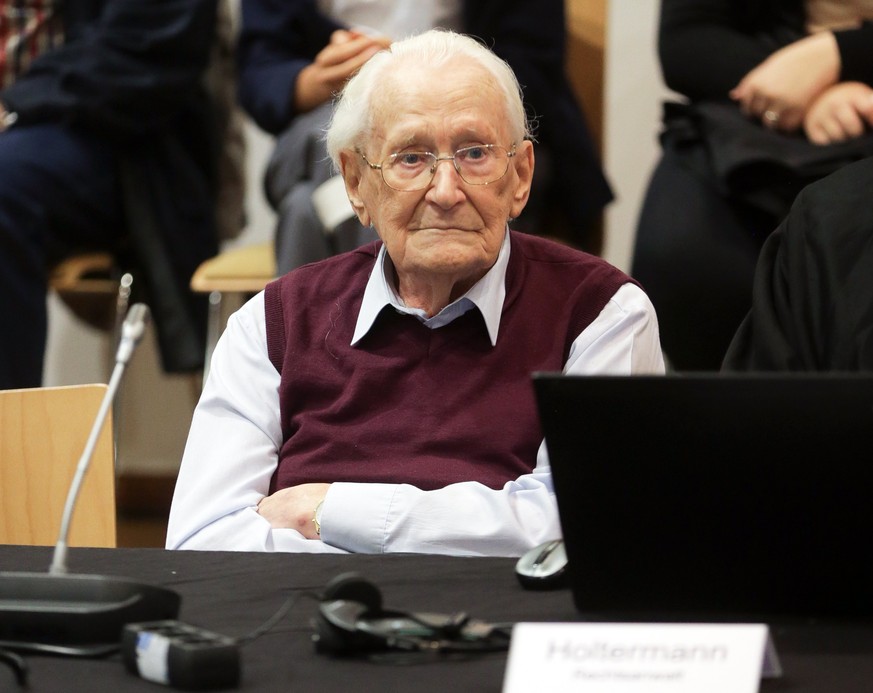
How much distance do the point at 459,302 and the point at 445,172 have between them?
0.64ft

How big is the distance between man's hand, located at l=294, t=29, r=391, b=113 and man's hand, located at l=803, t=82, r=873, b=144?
106cm

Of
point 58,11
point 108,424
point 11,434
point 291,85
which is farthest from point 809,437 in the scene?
point 58,11

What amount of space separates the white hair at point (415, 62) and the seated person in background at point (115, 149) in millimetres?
1659

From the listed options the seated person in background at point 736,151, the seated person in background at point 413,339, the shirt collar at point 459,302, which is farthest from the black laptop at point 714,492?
the seated person in background at point 736,151

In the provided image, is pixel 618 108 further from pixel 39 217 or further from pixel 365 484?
pixel 365 484

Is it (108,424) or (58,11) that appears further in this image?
(58,11)

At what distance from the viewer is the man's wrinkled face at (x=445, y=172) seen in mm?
1997

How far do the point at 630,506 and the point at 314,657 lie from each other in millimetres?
282

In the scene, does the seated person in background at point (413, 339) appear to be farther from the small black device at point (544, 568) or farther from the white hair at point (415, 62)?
the small black device at point (544, 568)

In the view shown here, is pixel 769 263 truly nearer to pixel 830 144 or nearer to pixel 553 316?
pixel 553 316

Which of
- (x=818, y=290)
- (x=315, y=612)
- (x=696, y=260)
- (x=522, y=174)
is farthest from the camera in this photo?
(x=696, y=260)

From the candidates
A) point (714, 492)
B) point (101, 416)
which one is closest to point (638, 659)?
point (714, 492)

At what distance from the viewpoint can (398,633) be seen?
111 cm

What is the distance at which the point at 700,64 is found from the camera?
10.0ft
